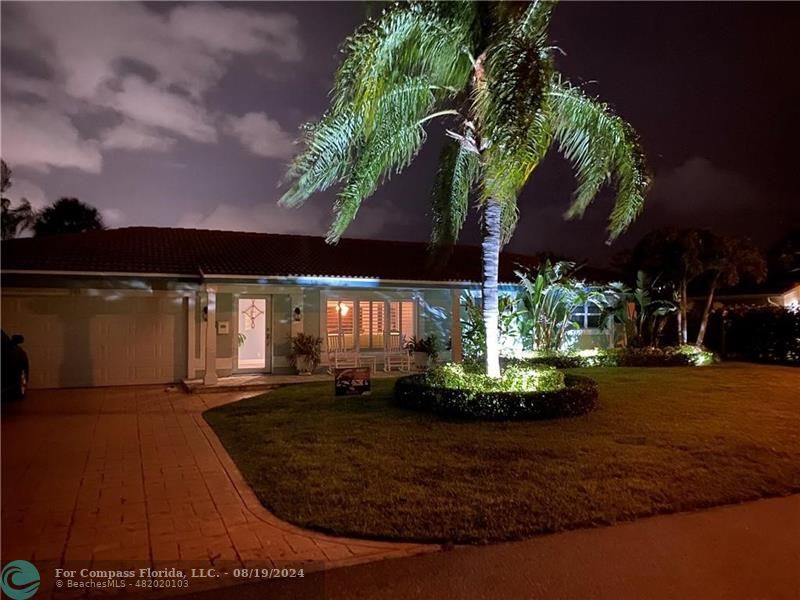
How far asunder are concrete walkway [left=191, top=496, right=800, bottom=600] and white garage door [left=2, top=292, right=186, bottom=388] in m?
11.0

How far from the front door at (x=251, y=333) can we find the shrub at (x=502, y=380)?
713cm

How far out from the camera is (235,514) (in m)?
5.25

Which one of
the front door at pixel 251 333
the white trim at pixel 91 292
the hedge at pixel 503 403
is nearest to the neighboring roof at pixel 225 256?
the white trim at pixel 91 292

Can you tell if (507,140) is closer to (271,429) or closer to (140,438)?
(271,429)

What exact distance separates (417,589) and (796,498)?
431cm

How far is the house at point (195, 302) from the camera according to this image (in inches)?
515

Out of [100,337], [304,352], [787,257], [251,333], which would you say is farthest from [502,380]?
[787,257]

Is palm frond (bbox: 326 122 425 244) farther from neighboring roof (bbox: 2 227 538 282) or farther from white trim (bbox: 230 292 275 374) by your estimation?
white trim (bbox: 230 292 275 374)

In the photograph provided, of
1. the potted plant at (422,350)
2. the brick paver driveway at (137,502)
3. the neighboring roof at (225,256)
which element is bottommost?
the brick paver driveway at (137,502)

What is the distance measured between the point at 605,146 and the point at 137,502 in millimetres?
8614

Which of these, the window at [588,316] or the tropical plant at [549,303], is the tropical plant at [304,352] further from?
the window at [588,316]

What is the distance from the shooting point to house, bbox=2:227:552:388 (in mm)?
13078

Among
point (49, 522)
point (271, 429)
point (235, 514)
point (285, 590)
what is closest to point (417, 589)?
point (285, 590)

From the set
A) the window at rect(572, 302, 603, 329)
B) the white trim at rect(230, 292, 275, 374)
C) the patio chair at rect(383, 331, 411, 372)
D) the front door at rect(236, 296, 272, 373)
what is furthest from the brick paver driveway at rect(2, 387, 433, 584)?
the window at rect(572, 302, 603, 329)
